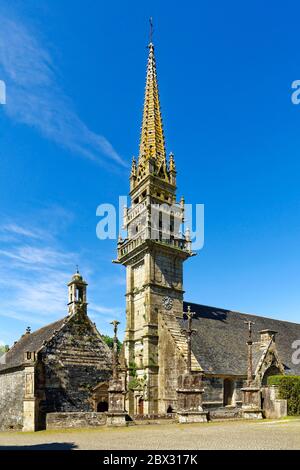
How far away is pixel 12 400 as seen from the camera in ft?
93.3

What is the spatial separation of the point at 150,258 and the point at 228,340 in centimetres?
1027

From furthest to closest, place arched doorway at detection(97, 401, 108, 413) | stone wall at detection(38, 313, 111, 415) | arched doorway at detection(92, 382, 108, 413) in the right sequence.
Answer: arched doorway at detection(97, 401, 108, 413) < arched doorway at detection(92, 382, 108, 413) < stone wall at detection(38, 313, 111, 415)

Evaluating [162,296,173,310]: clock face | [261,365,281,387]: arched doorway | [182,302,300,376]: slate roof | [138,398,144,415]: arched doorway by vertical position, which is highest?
[162,296,173,310]: clock face

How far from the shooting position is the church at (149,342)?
27.2 meters

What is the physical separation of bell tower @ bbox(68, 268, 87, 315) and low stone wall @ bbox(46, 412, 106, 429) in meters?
9.17

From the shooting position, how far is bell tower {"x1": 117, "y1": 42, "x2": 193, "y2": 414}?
34.6 metres

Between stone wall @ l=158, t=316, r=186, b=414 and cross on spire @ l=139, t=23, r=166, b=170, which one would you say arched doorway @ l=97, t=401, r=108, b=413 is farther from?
cross on spire @ l=139, t=23, r=166, b=170

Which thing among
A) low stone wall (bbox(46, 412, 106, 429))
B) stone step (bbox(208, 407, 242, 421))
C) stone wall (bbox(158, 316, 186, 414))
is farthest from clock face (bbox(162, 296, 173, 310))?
low stone wall (bbox(46, 412, 106, 429))

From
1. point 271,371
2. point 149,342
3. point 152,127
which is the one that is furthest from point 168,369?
point 152,127

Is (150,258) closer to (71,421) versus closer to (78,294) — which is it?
(78,294)
